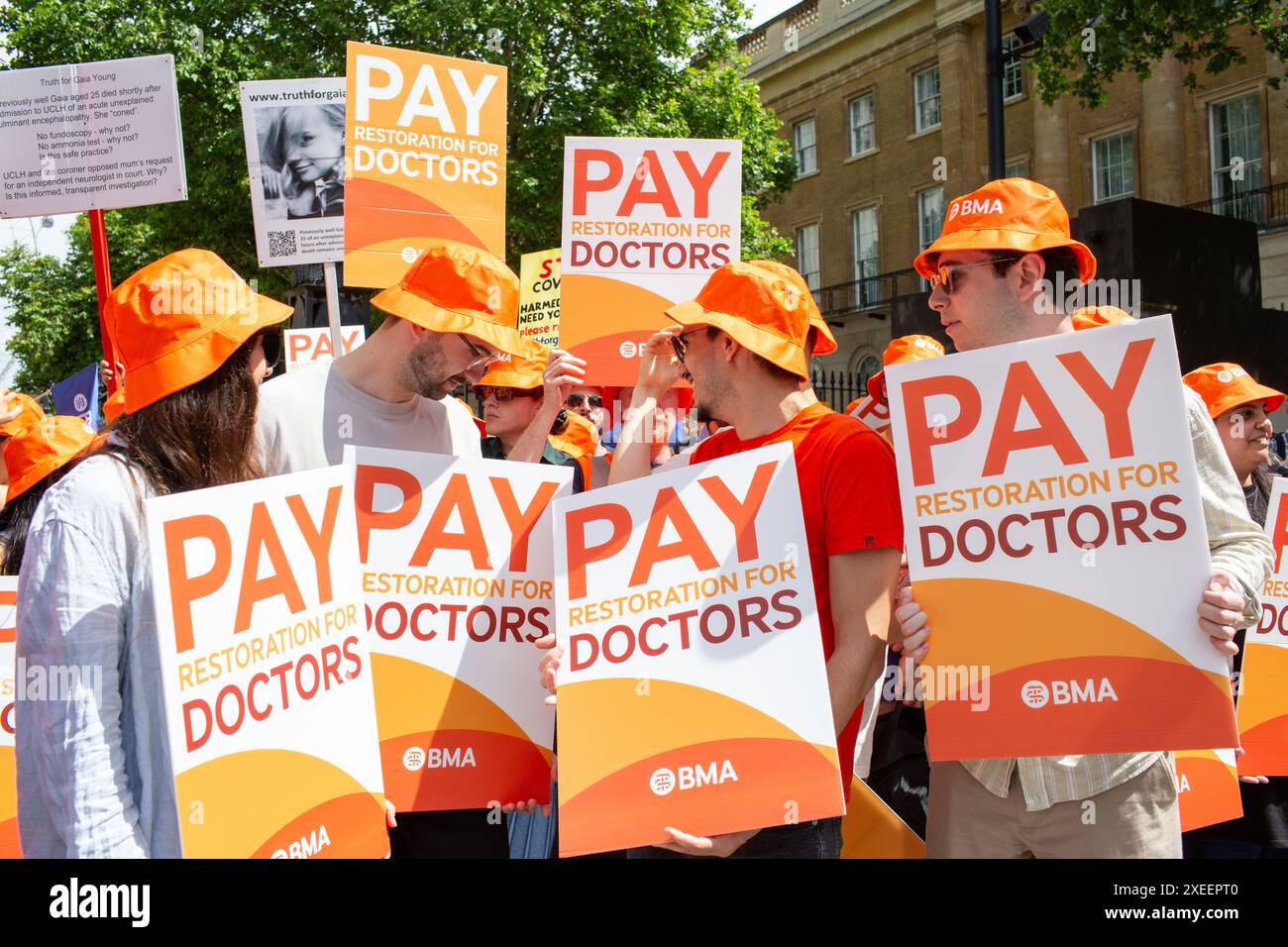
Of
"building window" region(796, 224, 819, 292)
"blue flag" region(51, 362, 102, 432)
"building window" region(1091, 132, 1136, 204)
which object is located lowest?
"blue flag" region(51, 362, 102, 432)

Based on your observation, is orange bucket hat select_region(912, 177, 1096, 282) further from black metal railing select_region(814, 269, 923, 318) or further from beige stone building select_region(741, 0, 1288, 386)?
black metal railing select_region(814, 269, 923, 318)

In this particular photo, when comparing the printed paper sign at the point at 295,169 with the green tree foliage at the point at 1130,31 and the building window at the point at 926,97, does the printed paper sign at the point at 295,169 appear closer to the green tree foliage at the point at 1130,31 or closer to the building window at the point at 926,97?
the green tree foliage at the point at 1130,31

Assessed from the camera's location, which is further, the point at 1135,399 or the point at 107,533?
the point at 1135,399

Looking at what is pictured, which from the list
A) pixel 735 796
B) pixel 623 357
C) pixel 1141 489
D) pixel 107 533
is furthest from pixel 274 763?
pixel 623 357

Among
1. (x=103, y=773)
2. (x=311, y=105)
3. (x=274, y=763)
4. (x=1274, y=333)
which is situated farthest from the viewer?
(x=1274, y=333)

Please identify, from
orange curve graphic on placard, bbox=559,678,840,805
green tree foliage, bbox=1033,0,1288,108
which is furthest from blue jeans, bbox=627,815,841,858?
green tree foliage, bbox=1033,0,1288,108

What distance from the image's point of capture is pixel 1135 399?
259 centimetres

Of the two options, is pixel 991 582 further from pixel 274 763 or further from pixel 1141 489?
pixel 274 763

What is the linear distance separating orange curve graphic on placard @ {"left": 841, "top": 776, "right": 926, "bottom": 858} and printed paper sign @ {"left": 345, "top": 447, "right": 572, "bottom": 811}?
2.59 feet

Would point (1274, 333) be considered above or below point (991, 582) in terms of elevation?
above

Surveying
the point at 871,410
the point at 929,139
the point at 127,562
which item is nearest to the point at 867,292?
the point at 929,139

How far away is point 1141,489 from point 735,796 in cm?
108

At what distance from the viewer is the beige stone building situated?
2473cm

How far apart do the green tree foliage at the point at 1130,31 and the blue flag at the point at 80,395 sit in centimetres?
961
